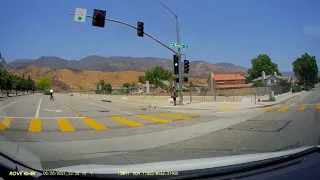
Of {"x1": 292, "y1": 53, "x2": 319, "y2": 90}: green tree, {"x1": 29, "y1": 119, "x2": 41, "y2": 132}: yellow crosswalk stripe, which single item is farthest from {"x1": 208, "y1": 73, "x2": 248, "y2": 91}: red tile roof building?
{"x1": 29, "y1": 119, "x2": 41, "y2": 132}: yellow crosswalk stripe

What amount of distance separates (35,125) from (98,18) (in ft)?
35.1

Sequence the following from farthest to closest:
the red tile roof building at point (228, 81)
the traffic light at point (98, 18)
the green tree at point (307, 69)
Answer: the red tile roof building at point (228, 81), the green tree at point (307, 69), the traffic light at point (98, 18)

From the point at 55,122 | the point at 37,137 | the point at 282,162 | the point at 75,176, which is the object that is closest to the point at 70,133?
the point at 37,137

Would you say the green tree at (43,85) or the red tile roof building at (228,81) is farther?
the red tile roof building at (228,81)

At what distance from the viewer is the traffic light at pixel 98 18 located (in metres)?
18.3

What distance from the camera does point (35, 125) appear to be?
9.48m

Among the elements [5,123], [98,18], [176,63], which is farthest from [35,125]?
[176,63]

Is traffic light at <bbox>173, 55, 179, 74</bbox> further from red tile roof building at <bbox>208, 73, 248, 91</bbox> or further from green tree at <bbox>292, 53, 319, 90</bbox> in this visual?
red tile roof building at <bbox>208, 73, 248, 91</bbox>

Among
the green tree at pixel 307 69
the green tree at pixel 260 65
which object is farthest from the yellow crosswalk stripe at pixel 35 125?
the green tree at pixel 260 65

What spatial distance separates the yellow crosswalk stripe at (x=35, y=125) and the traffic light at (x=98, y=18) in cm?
969

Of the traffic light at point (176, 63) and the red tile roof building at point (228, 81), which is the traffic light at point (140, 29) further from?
the red tile roof building at point (228, 81)

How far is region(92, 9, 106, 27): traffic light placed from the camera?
1832 centimetres

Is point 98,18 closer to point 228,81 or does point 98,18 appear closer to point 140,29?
point 140,29

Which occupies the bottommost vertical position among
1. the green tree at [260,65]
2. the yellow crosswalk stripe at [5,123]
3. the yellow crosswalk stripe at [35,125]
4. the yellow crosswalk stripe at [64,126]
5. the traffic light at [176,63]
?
the yellow crosswalk stripe at [64,126]
